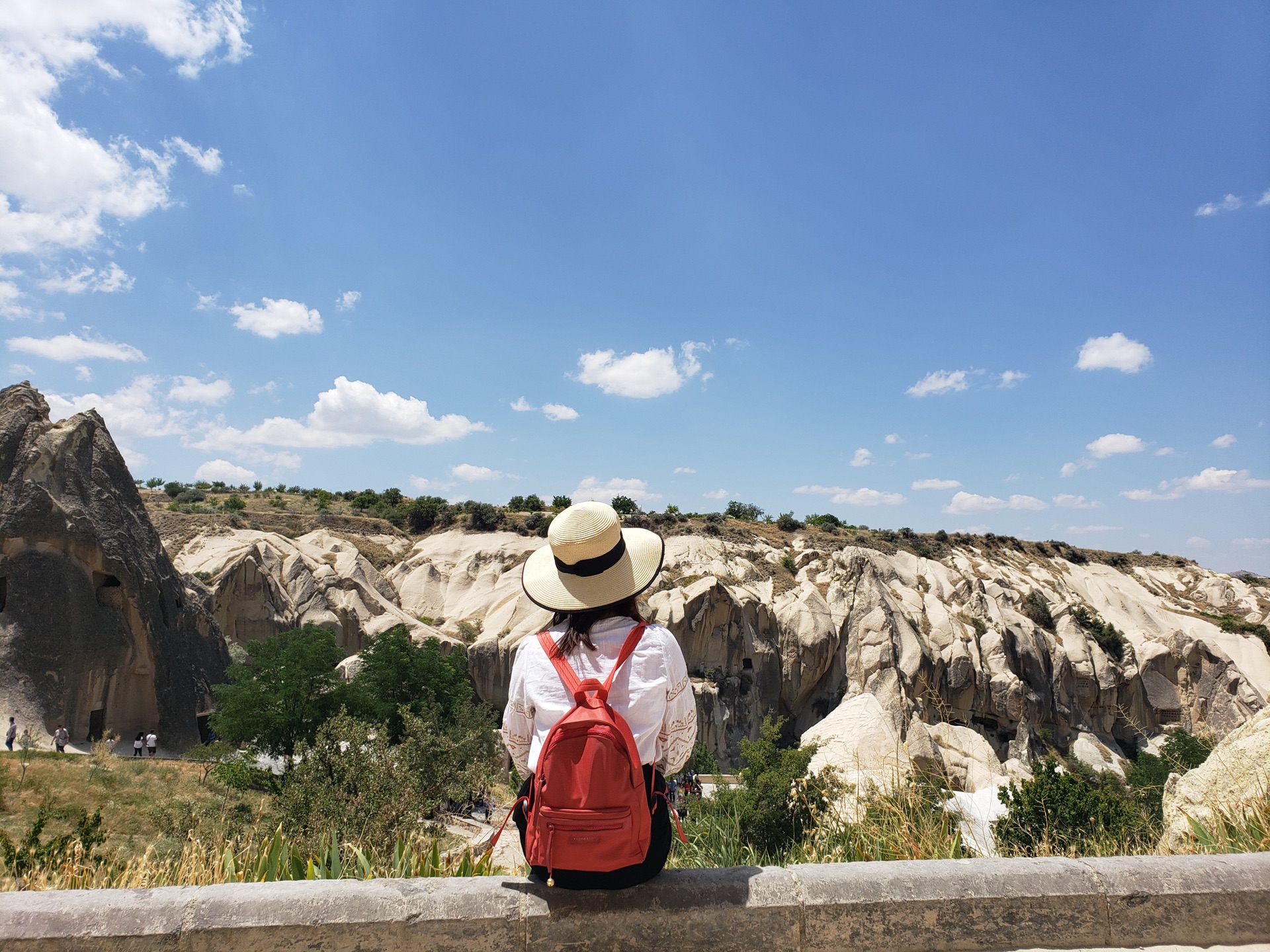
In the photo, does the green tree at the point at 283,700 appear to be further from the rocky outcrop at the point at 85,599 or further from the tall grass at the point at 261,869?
the tall grass at the point at 261,869

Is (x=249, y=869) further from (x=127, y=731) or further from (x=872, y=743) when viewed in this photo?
(x=127, y=731)

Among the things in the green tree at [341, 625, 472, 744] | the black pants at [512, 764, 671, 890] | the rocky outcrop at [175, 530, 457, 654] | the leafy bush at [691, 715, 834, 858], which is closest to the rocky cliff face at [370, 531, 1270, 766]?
the rocky outcrop at [175, 530, 457, 654]

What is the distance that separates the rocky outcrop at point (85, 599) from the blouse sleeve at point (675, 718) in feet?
68.9

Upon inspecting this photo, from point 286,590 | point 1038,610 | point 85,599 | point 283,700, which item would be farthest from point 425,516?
point 1038,610

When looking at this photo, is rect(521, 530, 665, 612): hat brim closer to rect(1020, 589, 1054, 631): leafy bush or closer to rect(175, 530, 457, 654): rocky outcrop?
rect(175, 530, 457, 654): rocky outcrop

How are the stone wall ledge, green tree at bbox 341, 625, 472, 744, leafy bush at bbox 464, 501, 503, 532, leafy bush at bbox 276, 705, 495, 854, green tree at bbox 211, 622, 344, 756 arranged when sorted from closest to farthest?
the stone wall ledge
leafy bush at bbox 276, 705, 495, 854
green tree at bbox 211, 622, 344, 756
green tree at bbox 341, 625, 472, 744
leafy bush at bbox 464, 501, 503, 532

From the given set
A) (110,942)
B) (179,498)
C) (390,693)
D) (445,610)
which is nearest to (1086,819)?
(110,942)

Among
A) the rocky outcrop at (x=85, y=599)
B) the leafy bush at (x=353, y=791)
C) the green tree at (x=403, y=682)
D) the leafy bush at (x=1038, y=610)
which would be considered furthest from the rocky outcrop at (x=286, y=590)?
the leafy bush at (x=1038, y=610)

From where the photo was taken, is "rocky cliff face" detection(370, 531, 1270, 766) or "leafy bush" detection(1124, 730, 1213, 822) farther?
"rocky cliff face" detection(370, 531, 1270, 766)

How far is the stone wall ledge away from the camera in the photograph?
2.24m

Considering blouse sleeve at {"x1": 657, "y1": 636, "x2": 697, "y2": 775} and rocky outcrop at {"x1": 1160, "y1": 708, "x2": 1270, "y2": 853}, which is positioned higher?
blouse sleeve at {"x1": 657, "y1": 636, "x2": 697, "y2": 775}

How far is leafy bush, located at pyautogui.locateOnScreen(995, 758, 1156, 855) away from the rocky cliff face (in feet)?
54.6

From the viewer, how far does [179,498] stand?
49.6m

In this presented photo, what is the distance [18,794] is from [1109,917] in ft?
47.0
